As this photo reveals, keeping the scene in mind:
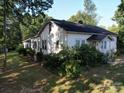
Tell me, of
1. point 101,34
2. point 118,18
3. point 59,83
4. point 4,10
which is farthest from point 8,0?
point 118,18

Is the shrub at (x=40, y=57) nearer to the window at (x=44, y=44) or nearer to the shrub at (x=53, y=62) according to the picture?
the window at (x=44, y=44)

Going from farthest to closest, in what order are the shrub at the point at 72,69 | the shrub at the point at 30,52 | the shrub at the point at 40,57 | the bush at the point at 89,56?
the shrub at the point at 30,52, the shrub at the point at 40,57, the bush at the point at 89,56, the shrub at the point at 72,69

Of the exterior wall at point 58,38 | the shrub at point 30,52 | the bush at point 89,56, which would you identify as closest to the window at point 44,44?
the exterior wall at point 58,38

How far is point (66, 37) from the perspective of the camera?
28953mm

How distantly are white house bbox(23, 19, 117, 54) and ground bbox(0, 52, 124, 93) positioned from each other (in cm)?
788

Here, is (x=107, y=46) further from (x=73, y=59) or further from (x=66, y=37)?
(x=73, y=59)

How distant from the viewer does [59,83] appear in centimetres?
1844

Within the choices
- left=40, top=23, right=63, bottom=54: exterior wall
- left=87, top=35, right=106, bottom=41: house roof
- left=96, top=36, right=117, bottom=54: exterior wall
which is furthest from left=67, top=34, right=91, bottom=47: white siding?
left=96, top=36, right=117, bottom=54: exterior wall

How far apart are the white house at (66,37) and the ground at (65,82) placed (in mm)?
7883

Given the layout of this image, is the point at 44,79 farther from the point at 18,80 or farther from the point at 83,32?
the point at 83,32

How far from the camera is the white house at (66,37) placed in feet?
96.2

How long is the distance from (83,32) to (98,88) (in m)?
15.6

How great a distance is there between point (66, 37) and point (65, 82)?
11.3m

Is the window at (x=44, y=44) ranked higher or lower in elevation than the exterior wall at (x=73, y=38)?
lower
